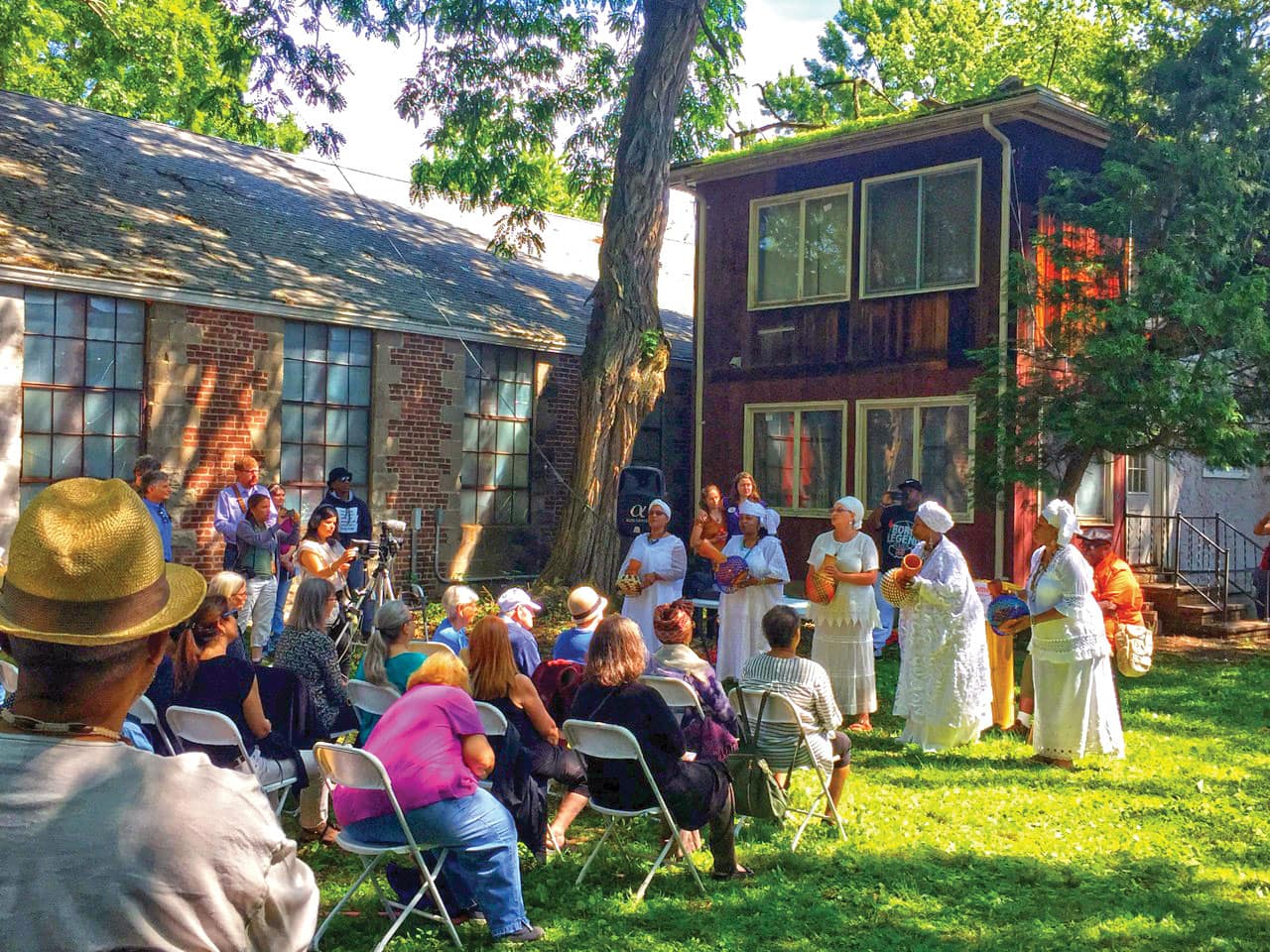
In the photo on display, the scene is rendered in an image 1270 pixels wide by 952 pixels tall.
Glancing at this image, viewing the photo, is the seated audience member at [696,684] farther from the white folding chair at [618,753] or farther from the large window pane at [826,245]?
the large window pane at [826,245]

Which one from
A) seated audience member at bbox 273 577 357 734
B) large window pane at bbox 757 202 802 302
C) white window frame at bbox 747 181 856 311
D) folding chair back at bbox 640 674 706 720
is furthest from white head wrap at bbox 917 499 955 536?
large window pane at bbox 757 202 802 302

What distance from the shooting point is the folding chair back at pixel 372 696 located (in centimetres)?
618

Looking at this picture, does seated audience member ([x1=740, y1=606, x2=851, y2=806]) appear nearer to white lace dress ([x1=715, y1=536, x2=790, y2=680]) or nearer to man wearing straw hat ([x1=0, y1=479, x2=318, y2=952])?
white lace dress ([x1=715, y1=536, x2=790, y2=680])

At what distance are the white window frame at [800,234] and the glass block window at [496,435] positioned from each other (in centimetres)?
327

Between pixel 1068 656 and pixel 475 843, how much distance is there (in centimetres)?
464

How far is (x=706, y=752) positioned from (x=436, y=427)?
1091 centimetres

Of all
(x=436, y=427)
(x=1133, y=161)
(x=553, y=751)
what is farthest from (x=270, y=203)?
(x=553, y=751)

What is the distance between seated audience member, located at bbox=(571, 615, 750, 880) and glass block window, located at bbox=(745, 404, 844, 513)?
35.5 ft

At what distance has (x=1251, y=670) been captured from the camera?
40.9 feet

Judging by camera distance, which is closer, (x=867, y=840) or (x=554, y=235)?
(x=867, y=840)

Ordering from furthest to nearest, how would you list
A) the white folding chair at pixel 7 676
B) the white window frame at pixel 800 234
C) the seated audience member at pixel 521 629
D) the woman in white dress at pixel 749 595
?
1. the white window frame at pixel 800 234
2. the woman in white dress at pixel 749 595
3. the seated audience member at pixel 521 629
4. the white folding chair at pixel 7 676

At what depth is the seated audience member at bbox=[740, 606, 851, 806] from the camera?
639 cm

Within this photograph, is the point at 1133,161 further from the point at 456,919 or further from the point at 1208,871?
the point at 456,919

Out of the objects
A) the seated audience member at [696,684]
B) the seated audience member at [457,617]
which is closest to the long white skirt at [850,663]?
the seated audience member at [696,684]
